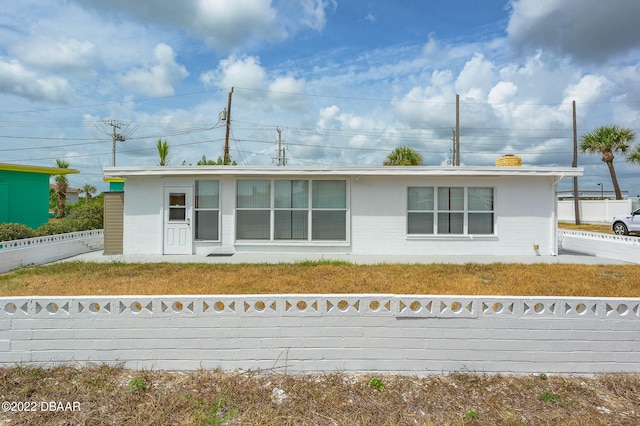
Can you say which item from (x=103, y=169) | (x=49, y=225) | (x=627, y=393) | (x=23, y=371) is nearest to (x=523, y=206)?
(x=627, y=393)

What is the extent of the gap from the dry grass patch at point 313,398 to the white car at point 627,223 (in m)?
16.9

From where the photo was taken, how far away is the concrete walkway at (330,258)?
894 centimetres

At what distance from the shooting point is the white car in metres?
15.8

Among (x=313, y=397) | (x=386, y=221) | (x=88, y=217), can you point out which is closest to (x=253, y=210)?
(x=386, y=221)

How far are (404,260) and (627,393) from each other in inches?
234

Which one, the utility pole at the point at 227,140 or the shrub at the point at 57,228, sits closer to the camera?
the shrub at the point at 57,228

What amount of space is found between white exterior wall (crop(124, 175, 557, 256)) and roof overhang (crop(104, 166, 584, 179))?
1.22ft

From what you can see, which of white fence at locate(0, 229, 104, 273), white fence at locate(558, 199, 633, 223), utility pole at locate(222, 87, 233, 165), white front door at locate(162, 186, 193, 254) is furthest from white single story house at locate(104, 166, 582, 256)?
white fence at locate(558, 199, 633, 223)

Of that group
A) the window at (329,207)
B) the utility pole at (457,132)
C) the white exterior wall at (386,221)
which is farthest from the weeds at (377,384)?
the utility pole at (457,132)

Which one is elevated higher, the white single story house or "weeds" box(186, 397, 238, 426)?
the white single story house

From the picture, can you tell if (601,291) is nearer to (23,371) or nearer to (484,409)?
(484,409)

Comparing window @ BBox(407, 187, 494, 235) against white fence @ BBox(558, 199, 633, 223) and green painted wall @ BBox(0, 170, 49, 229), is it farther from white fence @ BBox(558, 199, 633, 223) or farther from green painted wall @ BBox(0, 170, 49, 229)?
white fence @ BBox(558, 199, 633, 223)

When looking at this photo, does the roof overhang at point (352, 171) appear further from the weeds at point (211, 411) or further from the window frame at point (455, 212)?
the weeds at point (211, 411)

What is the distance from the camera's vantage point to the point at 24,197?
51.2 feet
